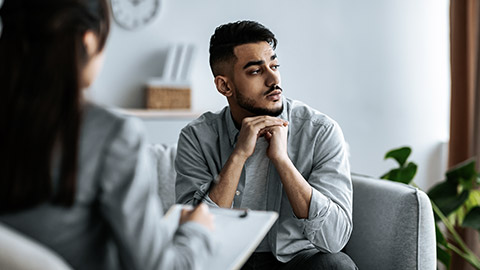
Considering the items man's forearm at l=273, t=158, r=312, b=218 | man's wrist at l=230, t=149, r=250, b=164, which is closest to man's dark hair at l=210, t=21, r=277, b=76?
man's wrist at l=230, t=149, r=250, b=164

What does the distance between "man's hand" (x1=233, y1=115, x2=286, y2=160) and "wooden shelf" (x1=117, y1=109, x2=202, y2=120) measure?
4.90ft

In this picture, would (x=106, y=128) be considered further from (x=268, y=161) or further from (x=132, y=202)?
(x=268, y=161)

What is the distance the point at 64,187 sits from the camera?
90 centimetres

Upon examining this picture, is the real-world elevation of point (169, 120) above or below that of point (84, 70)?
below

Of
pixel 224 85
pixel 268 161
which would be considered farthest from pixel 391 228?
pixel 224 85

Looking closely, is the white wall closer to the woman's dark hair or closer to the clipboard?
the clipboard

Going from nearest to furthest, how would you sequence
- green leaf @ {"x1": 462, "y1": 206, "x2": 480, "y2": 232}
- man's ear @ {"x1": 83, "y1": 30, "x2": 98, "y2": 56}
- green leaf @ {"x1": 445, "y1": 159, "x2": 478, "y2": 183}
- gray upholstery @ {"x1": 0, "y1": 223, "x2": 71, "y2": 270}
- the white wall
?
gray upholstery @ {"x1": 0, "y1": 223, "x2": 71, "y2": 270} → man's ear @ {"x1": 83, "y1": 30, "x2": 98, "y2": 56} → green leaf @ {"x1": 462, "y1": 206, "x2": 480, "y2": 232} → green leaf @ {"x1": 445, "y1": 159, "x2": 478, "y2": 183} → the white wall

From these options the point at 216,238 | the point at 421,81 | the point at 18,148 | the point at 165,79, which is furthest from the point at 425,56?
the point at 18,148

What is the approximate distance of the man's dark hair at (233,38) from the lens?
2078 millimetres

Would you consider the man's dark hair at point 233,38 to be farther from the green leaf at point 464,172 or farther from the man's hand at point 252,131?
the green leaf at point 464,172

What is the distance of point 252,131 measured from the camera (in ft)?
6.24

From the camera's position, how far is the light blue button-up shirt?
1.82 m

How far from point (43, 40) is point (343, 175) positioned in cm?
121

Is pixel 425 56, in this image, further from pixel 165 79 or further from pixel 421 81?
pixel 165 79
